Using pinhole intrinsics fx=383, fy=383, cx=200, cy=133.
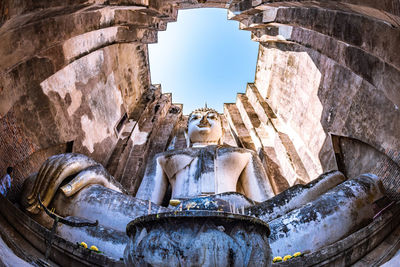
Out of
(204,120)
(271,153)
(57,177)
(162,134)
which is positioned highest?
(57,177)

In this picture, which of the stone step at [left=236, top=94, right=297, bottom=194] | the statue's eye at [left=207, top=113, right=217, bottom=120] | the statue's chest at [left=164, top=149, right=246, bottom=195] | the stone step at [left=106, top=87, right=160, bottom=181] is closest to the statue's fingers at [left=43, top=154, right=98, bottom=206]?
the statue's chest at [left=164, top=149, right=246, bottom=195]

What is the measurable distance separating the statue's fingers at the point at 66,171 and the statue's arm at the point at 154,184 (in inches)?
51.5

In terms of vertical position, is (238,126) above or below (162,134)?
above

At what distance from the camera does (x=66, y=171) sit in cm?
402

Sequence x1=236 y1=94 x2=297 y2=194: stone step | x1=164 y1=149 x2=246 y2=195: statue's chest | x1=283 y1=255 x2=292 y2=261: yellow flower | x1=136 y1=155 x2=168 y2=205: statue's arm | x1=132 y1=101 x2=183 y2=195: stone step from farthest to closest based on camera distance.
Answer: x1=132 y1=101 x2=183 y2=195: stone step < x1=236 y1=94 x2=297 y2=194: stone step < x1=136 y1=155 x2=168 y2=205: statue's arm < x1=164 y1=149 x2=246 y2=195: statue's chest < x1=283 y1=255 x2=292 y2=261: yellow flower

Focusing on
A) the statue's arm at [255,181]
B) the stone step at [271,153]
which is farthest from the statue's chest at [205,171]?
the stone step at [271,153]

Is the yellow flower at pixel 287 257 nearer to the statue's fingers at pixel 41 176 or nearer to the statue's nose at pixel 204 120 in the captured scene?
the statue's fingers at pixel 41 176

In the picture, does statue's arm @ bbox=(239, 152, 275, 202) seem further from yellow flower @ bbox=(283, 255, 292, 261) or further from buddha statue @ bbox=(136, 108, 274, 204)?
yellow flower @ bbox=(283, 255, 292, 261)

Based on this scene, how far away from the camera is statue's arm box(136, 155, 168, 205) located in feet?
18.3

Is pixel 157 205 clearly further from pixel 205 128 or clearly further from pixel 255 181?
pixel 205 128

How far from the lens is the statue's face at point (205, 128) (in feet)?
22.3

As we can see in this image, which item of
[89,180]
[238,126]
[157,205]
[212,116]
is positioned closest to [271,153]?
[212,116]

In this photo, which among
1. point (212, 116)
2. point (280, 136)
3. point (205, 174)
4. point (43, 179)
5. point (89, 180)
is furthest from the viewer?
point (280, 136)

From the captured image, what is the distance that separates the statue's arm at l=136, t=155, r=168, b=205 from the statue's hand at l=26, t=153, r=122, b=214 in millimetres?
1277
